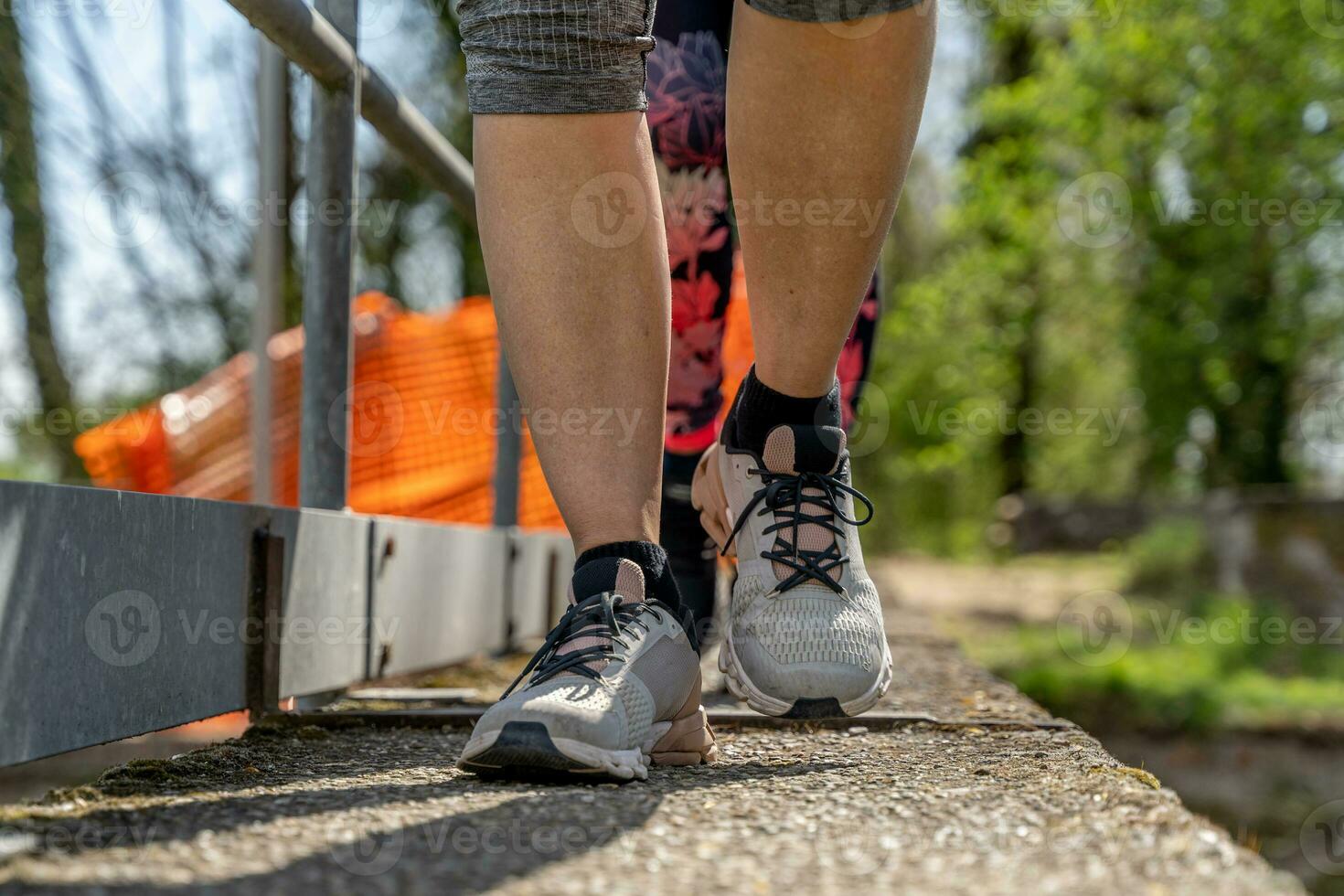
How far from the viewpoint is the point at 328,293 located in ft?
4.99

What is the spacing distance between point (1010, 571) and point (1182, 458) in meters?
1.79

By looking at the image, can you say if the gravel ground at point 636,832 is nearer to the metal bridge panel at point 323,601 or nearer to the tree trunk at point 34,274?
the metal bridge panel at point 323,601

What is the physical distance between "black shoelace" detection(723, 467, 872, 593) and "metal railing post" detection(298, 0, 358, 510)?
521 mm

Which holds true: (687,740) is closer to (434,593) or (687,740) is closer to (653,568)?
(653,568)

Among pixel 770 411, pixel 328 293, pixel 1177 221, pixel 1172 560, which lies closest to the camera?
pixel 770 411

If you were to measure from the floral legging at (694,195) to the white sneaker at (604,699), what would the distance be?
0.63 metres

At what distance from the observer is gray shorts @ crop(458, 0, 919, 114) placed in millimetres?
1143

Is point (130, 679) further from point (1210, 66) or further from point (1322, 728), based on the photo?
point (1210, 66)

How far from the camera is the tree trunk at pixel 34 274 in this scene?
4797mm

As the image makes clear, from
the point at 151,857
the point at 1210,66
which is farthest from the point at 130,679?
the point at 1210,66

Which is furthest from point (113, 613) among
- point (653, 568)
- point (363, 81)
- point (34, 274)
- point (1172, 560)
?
point (1172, 560)

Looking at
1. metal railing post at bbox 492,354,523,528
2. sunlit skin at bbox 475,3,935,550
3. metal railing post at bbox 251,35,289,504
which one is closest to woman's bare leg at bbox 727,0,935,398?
sunlit skin at bbox 475,3,935,550

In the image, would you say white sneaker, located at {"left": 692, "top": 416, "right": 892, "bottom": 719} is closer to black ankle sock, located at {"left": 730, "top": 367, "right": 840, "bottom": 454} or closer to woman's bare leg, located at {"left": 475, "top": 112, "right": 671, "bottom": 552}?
black ankle sock, located at {"left": 730, "top": 367, "right": 840, "bottom": 454}

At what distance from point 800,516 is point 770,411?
0.12 meters
